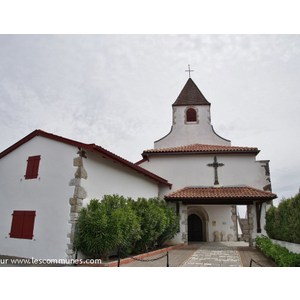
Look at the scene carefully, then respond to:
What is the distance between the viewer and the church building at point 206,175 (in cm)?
1307

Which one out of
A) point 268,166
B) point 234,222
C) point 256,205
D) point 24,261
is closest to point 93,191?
point 24,261

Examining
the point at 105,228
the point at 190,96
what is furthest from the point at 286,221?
the point at 190,96

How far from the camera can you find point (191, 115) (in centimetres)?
1969

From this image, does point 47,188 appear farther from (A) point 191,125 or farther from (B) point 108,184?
(A) point 191,125

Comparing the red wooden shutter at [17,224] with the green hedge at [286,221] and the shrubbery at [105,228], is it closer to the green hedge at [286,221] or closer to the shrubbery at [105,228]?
the shrubbery at [105,228]

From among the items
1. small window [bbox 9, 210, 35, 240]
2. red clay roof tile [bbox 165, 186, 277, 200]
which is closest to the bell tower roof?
red clay roof tile [bbox 165, 186, 277, 200]

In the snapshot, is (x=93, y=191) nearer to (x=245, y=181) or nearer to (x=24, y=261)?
(x=24, y=261)

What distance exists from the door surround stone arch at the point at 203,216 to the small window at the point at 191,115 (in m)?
6.55

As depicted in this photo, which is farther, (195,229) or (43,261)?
(195,229)

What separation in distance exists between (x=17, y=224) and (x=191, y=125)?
1378 centimetres

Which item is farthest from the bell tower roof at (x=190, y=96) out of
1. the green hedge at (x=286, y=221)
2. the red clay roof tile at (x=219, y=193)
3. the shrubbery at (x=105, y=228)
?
the shrubbery at (x=105, y=228)

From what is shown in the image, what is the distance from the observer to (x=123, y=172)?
34.0 ft

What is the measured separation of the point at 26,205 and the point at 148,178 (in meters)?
6.00

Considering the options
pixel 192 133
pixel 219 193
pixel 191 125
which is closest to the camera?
pixel 219 193
